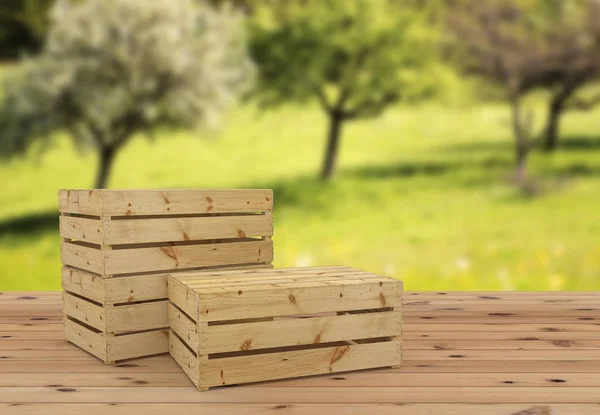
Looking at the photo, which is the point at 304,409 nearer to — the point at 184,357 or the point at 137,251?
the point at 184,357

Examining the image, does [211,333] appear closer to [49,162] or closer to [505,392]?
[505,392]

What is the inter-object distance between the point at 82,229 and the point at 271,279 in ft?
2.75

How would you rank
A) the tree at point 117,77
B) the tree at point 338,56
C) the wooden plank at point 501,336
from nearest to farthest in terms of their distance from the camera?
the wooden plank at point 501,336
the tree at point 117,77
the tree at point 338,56

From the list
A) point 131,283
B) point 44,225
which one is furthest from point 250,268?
point 44,225

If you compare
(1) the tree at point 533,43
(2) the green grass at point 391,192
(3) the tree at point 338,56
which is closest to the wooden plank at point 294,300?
(2) the green grass at point 391,192

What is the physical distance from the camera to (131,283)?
101 inches

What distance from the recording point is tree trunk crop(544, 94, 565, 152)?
25.3ft

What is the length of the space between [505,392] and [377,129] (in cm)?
593

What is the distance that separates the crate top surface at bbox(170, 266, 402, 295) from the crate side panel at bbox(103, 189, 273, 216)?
0.28 metres

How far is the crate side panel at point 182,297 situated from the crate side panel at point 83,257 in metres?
0.28

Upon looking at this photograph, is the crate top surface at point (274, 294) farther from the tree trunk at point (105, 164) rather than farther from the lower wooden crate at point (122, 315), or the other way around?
the tree trunk at point (105, 164)

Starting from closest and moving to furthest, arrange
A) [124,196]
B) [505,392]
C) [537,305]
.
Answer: [505,392] → [124,196] → [537,305]

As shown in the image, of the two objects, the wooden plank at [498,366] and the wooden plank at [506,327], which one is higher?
the wooden plank at [506,327]

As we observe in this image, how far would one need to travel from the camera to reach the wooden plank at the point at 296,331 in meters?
2.26
